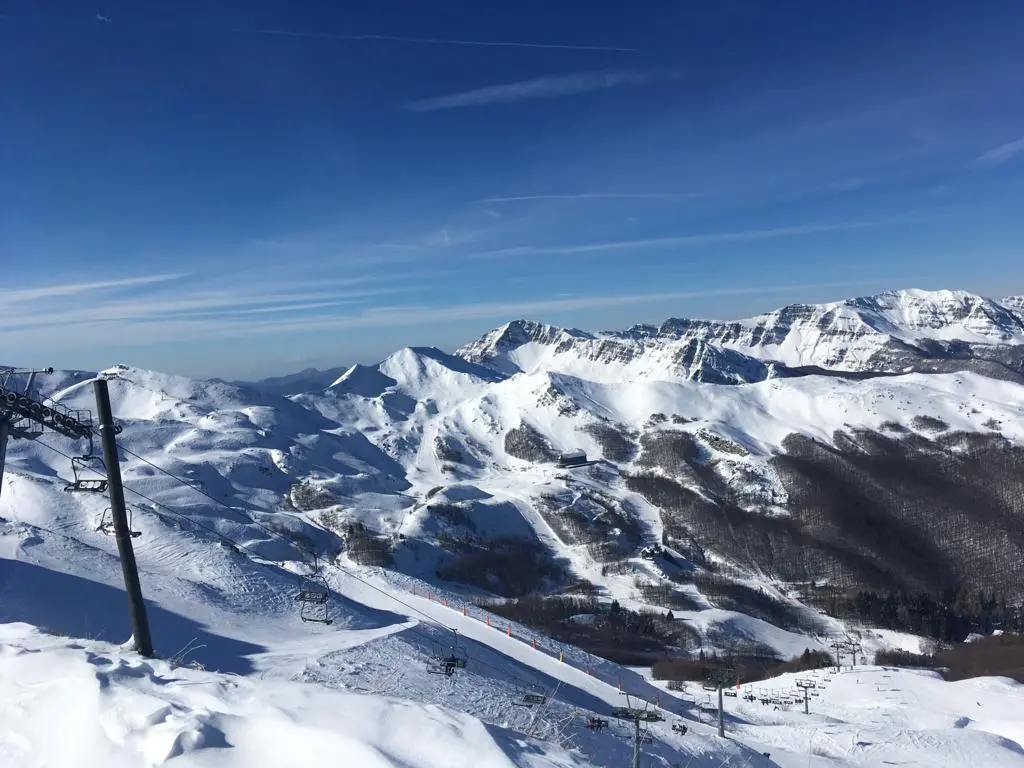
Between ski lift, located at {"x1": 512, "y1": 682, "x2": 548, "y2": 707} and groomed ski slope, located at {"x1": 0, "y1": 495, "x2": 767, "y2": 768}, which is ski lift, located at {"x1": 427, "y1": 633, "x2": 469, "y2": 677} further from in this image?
ski lift, located at {"x1": 512, "y1": 682, "x2": 548, "y2": 707}

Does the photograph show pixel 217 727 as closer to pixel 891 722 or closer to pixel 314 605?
pixel 314 605

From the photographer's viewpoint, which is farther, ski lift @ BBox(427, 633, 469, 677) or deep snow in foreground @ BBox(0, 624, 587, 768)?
ski lift @ BBox(427, 633, 469, 677)

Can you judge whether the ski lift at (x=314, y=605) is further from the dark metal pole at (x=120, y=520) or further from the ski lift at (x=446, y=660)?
the dark metal pole at (x=120, y=520)

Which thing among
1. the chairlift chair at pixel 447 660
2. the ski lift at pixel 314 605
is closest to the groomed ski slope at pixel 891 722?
the chairlift chair at pixel 447 660

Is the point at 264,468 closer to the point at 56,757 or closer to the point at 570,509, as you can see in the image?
the point at 570,509

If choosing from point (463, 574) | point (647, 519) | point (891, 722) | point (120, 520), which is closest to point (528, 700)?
point (120, 520)

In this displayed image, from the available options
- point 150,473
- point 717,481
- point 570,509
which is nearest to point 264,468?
point 150,473

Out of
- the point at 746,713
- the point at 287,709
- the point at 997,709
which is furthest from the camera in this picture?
the point at 997,709

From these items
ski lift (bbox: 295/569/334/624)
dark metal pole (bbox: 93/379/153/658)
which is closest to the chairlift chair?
ski lift (bbox: 295/569/334/624)
